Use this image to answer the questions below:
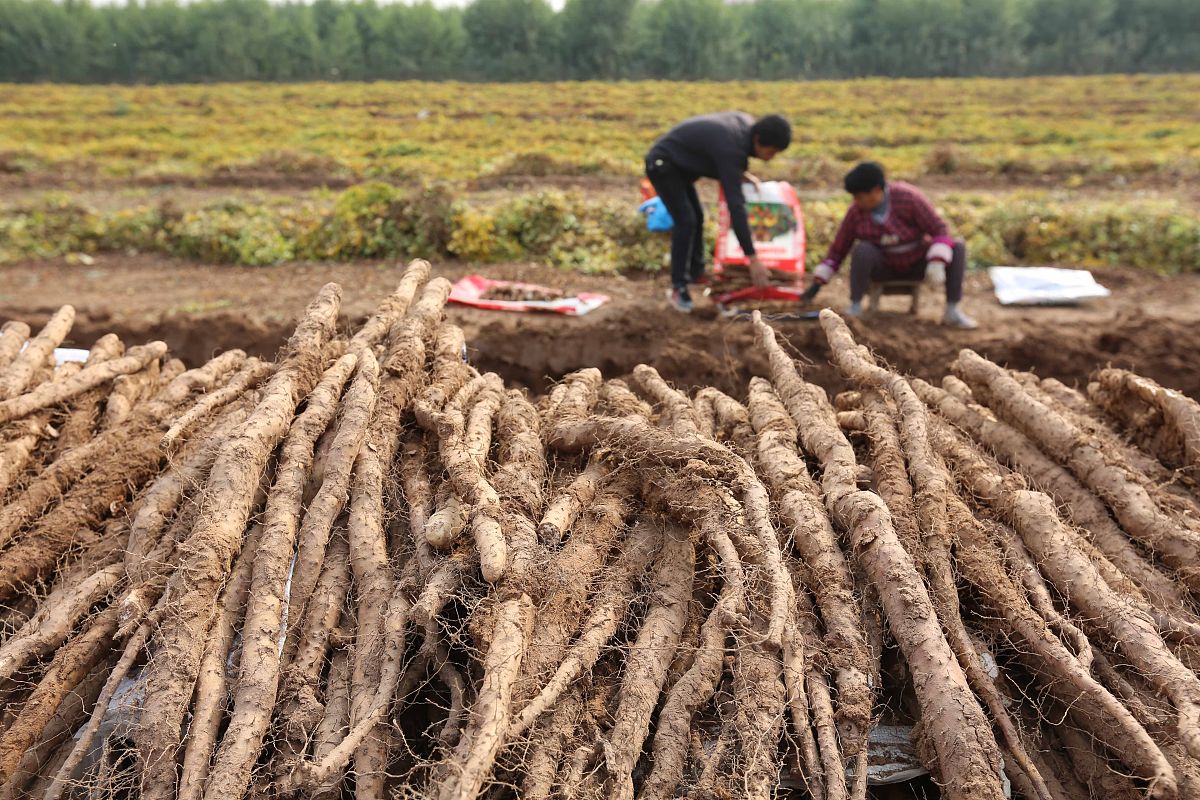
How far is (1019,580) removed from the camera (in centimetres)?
266

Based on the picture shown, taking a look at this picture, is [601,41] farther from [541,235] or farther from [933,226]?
[933,226]

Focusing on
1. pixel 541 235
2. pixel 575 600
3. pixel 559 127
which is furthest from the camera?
pixel 559 127

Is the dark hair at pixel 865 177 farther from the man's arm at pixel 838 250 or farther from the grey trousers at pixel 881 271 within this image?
the grey trousers at pixel 881 271

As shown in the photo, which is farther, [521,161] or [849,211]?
[521,161]

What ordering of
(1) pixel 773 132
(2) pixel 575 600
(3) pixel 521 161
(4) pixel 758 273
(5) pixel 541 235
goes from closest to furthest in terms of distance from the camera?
(2) pixel 575 600 < (1) pixel 773 132 < (4) pixel 758 273 < (5) pixel 541 235 < (3) pixel 521 161

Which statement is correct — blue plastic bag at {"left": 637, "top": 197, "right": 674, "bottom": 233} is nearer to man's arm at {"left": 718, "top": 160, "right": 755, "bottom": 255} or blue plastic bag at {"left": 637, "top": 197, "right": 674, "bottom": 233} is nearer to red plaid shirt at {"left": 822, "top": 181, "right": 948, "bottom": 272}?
man's arm at {"left": 718, "top": 160, "right": 755, "bottom": 255}

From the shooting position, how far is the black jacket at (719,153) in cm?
657

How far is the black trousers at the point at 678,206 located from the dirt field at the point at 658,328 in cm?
44

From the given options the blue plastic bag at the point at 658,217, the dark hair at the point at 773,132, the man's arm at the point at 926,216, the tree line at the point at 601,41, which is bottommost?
the blue plastic bag at the point at 658,217

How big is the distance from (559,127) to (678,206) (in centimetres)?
1852

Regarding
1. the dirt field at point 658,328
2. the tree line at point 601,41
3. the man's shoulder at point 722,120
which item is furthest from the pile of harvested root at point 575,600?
the tree line at point 601,41

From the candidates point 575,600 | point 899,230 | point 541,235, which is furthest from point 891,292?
point 575,600

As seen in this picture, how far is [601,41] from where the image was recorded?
42844 millimetres

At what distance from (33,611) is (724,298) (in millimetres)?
5841
